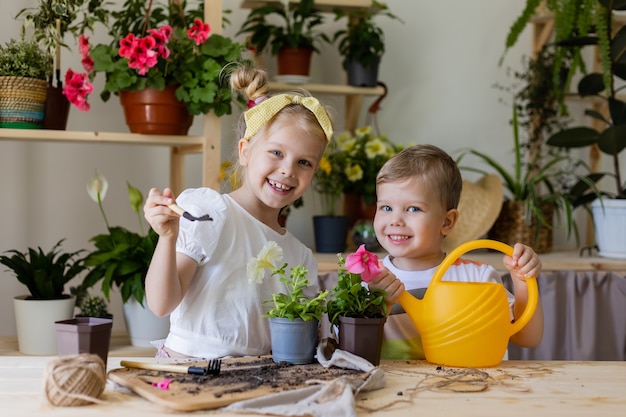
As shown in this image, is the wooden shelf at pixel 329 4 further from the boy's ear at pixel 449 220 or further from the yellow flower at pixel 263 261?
the yellow flower at pixel 263 261

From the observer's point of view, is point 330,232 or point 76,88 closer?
point 76,88

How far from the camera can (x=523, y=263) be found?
1279mm

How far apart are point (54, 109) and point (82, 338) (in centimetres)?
134

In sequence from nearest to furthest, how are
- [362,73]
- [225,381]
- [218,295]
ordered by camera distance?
[225,381], [218,295], [362,73]

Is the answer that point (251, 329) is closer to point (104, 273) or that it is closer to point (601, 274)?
point (104, 273)

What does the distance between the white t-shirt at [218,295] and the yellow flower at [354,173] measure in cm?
117

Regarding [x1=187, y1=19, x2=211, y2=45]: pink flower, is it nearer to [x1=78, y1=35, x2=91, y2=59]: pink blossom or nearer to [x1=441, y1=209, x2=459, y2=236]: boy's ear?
[x1=78, y1=35, x2=91, y2=59]: pink blossom

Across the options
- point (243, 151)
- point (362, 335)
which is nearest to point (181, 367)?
point (362, 335)

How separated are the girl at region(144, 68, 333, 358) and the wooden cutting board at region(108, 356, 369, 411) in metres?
0.23

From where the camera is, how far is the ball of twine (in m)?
0.92

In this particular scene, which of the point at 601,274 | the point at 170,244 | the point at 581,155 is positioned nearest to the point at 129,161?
the point at 170,244

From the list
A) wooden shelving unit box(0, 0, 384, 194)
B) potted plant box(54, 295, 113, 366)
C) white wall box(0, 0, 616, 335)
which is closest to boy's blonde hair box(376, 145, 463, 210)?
potted plant box(54, 295, 113, 366)

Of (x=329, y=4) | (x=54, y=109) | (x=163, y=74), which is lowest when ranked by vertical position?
(x=54, y=109)

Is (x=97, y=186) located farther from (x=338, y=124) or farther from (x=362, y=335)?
(x=362, y=335)
